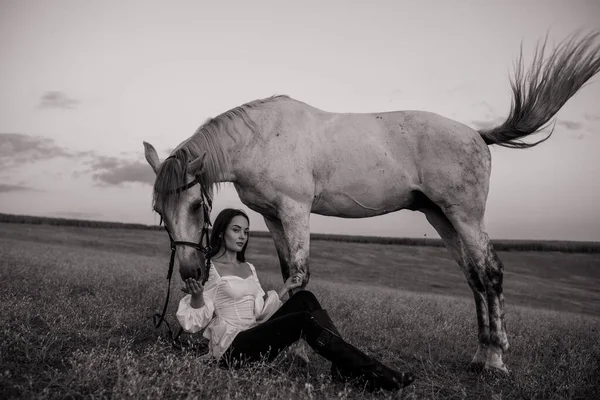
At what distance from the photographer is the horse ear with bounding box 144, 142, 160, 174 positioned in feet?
14.9

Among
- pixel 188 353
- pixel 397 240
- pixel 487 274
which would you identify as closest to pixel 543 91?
pixel 487 274

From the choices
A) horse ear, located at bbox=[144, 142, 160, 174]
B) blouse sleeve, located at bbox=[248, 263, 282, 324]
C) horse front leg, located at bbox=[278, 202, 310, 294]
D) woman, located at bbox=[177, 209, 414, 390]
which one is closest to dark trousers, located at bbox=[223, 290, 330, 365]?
woman, located at bbox=[177, 209, 414, 390]

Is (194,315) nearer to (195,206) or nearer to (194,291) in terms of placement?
(194,291)

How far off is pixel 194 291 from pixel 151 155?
1772 millimetres

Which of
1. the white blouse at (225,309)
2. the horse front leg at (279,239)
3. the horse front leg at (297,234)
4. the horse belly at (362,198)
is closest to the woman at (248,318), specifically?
the white blouse at (225,309)

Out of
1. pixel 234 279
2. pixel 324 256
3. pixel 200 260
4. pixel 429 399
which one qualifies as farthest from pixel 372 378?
pixel 324 256

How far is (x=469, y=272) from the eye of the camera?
530 cm

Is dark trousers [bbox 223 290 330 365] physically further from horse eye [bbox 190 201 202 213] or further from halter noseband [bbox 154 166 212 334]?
horse eye [bbox 190 201 202 213]

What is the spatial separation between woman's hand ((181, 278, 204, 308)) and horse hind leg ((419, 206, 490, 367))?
10.4ft

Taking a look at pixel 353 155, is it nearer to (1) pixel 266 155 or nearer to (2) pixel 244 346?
(1) pixel 266 155

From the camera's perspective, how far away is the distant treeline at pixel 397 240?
35281 mm

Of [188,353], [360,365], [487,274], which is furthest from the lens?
[487,274]

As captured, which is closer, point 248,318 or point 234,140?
point 248,318

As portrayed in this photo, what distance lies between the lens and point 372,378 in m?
3.19
